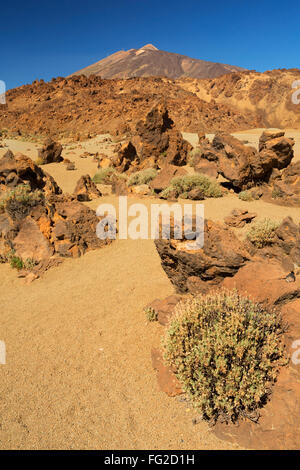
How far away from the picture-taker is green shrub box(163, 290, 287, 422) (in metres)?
3.01

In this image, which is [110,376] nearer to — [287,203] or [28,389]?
[28,389]

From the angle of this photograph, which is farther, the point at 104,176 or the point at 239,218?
the point at 104,176

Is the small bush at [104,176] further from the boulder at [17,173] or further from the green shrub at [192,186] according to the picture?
the green shrub at [192,186]

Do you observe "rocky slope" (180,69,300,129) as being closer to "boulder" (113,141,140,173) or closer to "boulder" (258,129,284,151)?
"boulder" (113,141,140,173)

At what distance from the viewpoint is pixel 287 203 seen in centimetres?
1009

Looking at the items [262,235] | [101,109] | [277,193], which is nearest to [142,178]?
[277,193]

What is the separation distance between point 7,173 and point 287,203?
33.4 ft

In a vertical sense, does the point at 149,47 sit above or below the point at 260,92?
above

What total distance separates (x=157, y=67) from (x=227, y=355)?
12452 centimetres

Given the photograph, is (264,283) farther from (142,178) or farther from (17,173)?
(142,178)

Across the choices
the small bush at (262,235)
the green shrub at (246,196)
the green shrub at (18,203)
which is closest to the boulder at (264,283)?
the small bush at (262,235)

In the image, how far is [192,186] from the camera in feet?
38.1

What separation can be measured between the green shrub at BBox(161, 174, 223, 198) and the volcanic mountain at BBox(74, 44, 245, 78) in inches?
3959

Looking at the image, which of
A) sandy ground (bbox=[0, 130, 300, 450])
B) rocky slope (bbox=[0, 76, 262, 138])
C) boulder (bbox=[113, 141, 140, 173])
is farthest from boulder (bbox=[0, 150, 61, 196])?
rocky slope (bbox=[0, 76, 262, 138])
